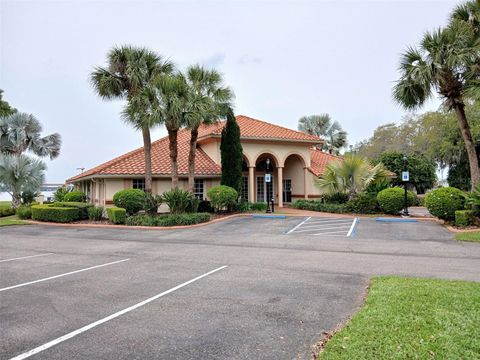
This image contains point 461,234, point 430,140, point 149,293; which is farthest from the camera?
point 430,140

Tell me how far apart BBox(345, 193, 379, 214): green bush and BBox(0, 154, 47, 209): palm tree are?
21435mm

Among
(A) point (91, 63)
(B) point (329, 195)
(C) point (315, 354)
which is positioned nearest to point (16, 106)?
(A) point (91, 63)

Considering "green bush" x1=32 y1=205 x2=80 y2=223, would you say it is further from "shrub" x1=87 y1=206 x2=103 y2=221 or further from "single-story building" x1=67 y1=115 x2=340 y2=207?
"single-story building" x1=67 y1=115 x2=340 y2=207

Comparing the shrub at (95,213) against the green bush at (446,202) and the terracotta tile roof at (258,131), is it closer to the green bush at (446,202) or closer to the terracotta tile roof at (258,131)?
the terracotta tile roof at (258,131)

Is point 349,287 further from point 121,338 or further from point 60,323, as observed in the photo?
point 60,323

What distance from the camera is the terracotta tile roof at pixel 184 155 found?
2097cm

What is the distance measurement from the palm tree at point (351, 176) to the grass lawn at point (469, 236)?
8.76 meters

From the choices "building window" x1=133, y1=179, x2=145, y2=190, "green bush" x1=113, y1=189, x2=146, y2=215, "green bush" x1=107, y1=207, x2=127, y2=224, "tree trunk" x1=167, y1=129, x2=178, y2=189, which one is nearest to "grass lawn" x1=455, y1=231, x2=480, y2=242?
"tree trunk" x1=167, y1=129, x2=178, y2=189

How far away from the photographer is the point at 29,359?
3.74 meters

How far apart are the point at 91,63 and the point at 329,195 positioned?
1640cm

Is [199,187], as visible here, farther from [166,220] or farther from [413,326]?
[413,326]

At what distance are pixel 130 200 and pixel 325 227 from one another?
10.0 metres

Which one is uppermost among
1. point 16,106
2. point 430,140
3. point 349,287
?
point 16,106

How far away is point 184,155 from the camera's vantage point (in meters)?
24.0
